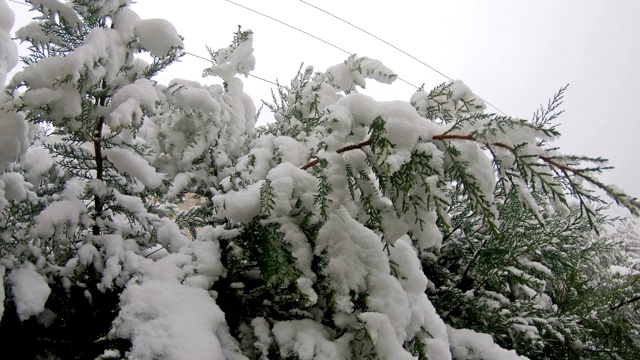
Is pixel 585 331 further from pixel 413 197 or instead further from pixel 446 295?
pixel 413 197

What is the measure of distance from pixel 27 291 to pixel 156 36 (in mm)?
777

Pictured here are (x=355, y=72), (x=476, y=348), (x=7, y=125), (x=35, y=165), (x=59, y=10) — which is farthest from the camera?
(x=355, y=72)

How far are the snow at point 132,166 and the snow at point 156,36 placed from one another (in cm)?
32

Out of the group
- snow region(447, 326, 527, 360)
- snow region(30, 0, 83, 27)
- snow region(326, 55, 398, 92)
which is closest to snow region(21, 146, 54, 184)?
snow region(30, 0, 83, 27)

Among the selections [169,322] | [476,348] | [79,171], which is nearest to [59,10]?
[79,171]

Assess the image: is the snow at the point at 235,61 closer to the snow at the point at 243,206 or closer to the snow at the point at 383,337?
the snow at the point at 243,206

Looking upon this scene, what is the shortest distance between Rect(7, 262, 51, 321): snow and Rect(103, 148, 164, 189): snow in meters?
0.36

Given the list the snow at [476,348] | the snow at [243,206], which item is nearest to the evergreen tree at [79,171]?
the snow at [243,206]

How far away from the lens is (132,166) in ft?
3.81

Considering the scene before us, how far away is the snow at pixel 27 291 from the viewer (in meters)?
0.94

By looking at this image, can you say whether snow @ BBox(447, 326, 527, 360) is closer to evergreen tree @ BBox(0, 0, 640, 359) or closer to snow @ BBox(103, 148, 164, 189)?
evergreen tree @ BBox(0, 0, 640, 359)

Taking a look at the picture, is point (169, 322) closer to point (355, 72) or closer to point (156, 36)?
point (156, 36)

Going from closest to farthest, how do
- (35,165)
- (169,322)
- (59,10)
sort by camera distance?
(169,322)
(59,10)
(35,165)

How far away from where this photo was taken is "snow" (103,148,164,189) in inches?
45.4
